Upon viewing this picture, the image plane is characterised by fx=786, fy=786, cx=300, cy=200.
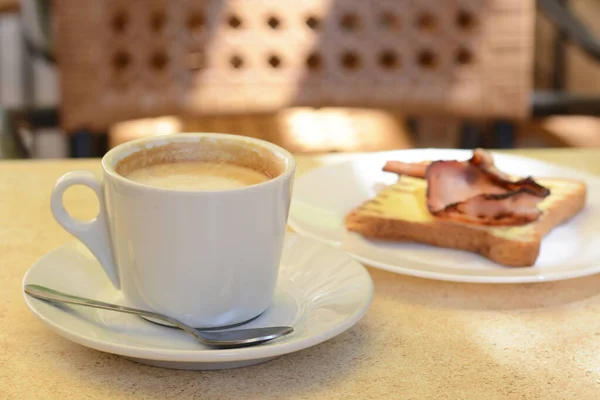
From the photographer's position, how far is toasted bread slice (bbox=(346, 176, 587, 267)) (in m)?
0.70

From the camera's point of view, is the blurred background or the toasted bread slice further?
the blurred background

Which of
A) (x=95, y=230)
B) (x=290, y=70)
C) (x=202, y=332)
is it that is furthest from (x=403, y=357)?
(x=290, y=70)

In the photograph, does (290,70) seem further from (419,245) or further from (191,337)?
(191,337)

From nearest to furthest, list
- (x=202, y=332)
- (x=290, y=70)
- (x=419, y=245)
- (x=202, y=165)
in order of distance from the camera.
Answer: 1. (x=202, y=332)
2. (x=202, y=165)
3. (x=419, y=245)
4. (x=290, y=70)

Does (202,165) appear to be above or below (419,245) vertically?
above

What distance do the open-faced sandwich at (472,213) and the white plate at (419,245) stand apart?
0.01m

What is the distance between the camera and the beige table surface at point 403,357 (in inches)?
20.0

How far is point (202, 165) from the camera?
64 centimetres

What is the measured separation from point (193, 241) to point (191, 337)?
2.6 inches

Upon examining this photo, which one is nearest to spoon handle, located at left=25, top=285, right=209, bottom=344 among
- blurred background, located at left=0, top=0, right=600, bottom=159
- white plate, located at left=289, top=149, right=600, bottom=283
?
white plate, located at left=289, top=149, right=600, bottom=283

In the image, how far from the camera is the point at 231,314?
0.56m

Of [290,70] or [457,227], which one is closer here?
[457,227]

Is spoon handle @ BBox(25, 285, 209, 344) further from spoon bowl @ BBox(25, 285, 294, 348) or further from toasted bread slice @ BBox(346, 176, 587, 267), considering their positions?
toasted bread slice @ BBox(346, 176, 587, 267)

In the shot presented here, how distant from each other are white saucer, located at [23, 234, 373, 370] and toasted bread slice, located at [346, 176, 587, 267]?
0.09 metres
